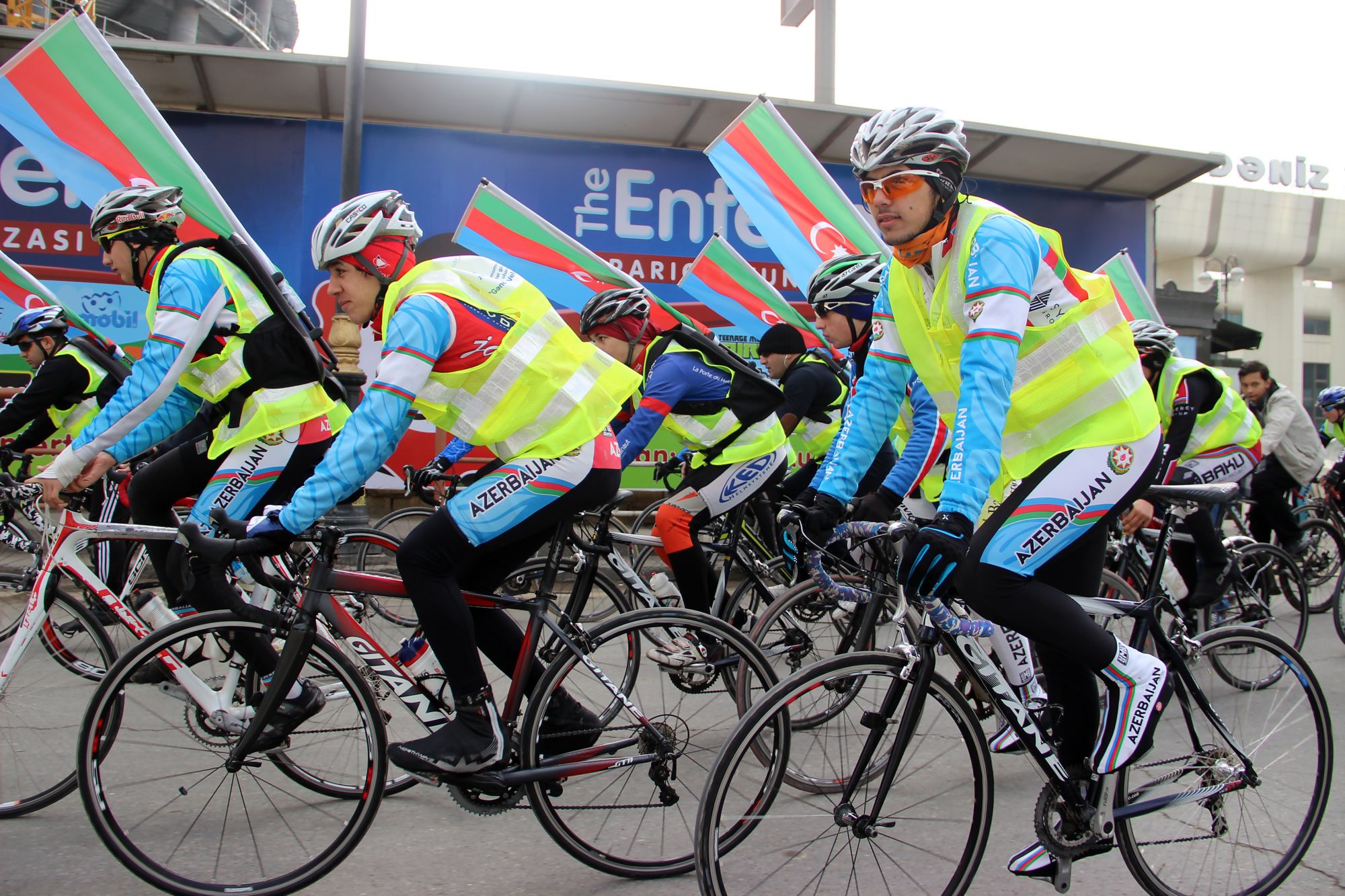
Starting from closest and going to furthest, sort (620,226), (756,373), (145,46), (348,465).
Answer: (348,465) < (756,373) < (145,46) < (620,226)

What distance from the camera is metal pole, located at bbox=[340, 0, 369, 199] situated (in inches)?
328

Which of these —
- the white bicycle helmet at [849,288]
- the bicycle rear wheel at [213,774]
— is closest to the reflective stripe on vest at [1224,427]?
the white bicycle helmet at [849,288]

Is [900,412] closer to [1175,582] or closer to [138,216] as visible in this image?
[1175,582]

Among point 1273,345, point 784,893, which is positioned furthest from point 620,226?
point 1273,345

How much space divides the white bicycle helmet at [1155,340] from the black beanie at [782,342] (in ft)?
6.91

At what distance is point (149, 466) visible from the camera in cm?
448

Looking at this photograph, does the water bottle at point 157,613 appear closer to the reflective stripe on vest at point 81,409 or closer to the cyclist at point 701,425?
the cyclist at point 701,425

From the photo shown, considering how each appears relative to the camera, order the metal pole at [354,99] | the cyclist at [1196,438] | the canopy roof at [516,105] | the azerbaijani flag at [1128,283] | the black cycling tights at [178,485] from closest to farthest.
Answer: the black cycling tights at [178,485] → the cyclist at [1196,438] → the metal pole at [354,99] → the azerbaijani flag at [1128,283] → the canopy roof at [516,105]

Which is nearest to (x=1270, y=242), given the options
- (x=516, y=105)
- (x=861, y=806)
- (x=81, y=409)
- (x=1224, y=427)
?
(x=516, y=105)

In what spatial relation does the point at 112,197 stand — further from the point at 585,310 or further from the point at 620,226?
the point at 620,226

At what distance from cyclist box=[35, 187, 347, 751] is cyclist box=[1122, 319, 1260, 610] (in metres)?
3.97

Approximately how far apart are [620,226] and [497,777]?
365 inches

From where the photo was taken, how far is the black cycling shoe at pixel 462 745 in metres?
3.19

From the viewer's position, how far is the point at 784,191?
8789mm
